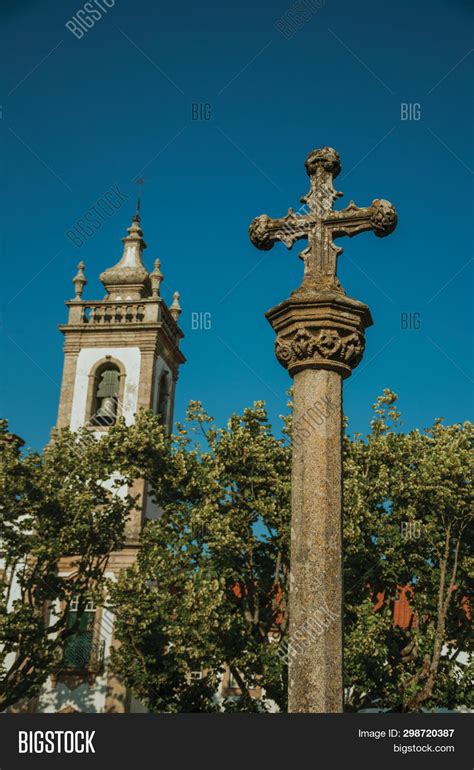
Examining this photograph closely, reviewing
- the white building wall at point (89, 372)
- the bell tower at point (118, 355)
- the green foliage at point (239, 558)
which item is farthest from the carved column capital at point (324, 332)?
the white building wall at point (89, 372)

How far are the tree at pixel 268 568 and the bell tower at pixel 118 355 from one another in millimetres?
10925

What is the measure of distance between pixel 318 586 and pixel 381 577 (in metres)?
14.5

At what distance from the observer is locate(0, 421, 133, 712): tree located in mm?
21703

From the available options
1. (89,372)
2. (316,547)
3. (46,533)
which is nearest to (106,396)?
(89,372)

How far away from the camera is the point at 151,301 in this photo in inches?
1414

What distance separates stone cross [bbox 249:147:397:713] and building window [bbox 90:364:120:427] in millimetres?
25548

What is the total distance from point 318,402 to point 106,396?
2737 centimetres

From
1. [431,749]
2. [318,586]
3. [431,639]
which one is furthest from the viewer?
[431,639]

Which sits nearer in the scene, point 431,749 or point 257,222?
point 257,222

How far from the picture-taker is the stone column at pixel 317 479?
736 cm

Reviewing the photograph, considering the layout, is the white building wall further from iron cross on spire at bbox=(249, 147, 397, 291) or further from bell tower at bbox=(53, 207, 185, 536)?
iron cross on spire at bbox=(249, 147, 397, 291)

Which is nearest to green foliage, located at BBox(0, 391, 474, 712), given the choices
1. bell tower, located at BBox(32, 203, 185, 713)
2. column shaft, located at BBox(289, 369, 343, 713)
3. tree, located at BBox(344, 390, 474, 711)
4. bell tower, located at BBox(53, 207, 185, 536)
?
tree, located at BBox(344, 390, 474, 711)

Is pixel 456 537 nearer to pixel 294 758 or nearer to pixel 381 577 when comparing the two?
pixel 381 577

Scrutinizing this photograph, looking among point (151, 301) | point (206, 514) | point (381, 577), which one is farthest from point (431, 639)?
point (151, 301)
